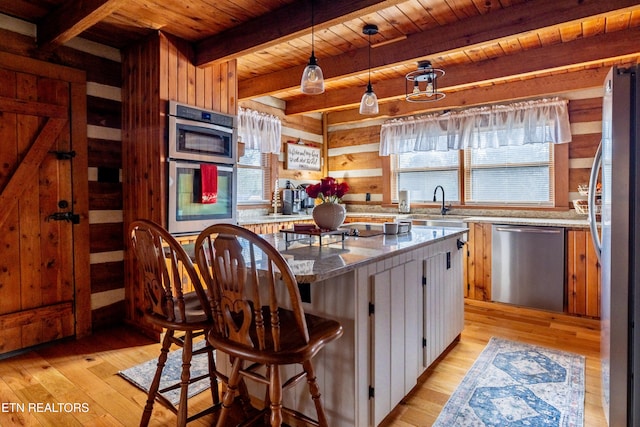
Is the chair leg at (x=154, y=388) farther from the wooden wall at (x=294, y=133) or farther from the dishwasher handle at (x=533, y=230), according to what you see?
the wooden wall at (x=294, y=133)

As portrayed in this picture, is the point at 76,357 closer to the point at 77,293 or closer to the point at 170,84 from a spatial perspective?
the point at 77,293

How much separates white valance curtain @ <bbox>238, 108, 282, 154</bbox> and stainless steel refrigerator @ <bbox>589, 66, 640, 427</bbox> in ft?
12.0

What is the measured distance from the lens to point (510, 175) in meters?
4.46

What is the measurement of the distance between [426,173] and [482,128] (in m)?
0.93

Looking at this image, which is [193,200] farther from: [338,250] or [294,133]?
[294,133]

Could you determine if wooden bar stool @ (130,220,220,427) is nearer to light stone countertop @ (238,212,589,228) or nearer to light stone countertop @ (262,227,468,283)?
light stone countertop @ (262,227,468,283)

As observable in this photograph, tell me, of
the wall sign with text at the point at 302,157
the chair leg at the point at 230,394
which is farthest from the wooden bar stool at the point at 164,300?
the wall sign with text at the point at 302,157

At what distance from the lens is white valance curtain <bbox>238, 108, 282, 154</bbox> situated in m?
4.52

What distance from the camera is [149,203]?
3.02m

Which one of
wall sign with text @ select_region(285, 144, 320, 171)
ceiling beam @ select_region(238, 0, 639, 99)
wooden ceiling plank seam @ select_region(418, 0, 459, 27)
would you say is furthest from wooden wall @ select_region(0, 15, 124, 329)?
wooden ceiling plank seam @ select_region(418, 0, 459, 27)

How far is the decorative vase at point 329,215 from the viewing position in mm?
2092

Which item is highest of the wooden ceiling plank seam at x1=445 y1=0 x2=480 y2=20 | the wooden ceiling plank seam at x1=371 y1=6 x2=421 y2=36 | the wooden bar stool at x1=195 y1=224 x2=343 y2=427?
the wooden ceiling plank seam at x1=371 y1=6 x2=421 y2=36

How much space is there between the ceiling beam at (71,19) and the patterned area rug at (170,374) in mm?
2183

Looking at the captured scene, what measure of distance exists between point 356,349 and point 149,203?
2.20 meters
